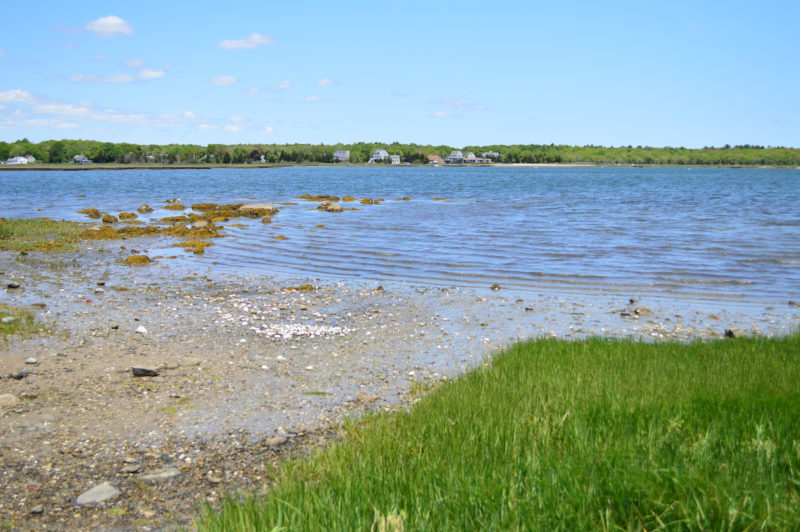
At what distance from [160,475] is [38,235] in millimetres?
27964

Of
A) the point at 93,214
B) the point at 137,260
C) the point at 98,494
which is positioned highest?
the point at 93,214

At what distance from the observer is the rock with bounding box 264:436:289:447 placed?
295 inches

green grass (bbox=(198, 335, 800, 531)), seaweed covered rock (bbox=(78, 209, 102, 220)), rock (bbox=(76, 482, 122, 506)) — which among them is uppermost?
green grass (bbox=(198, 335, 800, 531))

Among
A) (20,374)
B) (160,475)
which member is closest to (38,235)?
(20,374)

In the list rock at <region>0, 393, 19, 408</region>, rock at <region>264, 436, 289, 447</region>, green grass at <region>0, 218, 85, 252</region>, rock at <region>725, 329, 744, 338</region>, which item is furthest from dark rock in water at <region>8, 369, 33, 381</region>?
green grass at <region>0, 218, 85, 252</region>

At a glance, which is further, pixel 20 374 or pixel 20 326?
pixel 20 326

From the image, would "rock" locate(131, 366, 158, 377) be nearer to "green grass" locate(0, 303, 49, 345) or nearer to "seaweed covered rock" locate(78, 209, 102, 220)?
"green grass" locate(0, 303, 49, 345)

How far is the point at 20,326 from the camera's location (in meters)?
12.5

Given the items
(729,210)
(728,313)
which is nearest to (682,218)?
(729,210)

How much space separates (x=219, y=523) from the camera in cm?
466

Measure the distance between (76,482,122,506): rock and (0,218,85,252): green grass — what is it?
2177 centimetres

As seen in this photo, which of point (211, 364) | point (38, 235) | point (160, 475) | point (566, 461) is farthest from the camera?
point (38, 235)

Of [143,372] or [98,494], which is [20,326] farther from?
[98,494]

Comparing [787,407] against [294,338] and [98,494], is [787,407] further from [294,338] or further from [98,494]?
[294,338]
